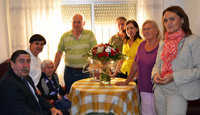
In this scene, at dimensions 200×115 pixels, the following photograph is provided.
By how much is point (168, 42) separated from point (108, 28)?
3253mm

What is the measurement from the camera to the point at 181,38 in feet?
6.01

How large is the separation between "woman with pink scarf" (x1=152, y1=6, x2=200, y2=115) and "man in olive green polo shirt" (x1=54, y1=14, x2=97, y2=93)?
72.3 inches

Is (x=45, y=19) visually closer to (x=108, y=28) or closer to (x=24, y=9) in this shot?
(x=24, y=9)

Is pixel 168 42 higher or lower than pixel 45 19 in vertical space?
lower

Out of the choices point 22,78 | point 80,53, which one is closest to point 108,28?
point 80,53

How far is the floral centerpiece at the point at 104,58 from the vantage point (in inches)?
99.4

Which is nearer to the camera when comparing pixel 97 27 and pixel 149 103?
pixel 149 103

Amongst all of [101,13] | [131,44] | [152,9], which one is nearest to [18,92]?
[131,44]

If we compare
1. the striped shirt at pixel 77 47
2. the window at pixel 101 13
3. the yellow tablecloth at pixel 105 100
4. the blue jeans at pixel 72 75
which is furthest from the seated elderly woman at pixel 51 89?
the window at pixel 101 13

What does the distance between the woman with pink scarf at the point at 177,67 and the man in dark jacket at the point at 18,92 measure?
1.22 metres

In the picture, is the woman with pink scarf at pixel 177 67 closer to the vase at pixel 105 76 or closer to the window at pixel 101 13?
the vase at pixel 105 76

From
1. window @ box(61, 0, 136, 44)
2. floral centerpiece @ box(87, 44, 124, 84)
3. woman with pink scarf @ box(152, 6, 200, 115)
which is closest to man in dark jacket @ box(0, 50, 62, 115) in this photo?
floral centerpiece @ box(87, 44, 124, 84)

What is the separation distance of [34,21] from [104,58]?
118 inches

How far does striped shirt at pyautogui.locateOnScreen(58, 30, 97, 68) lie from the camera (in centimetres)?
359
